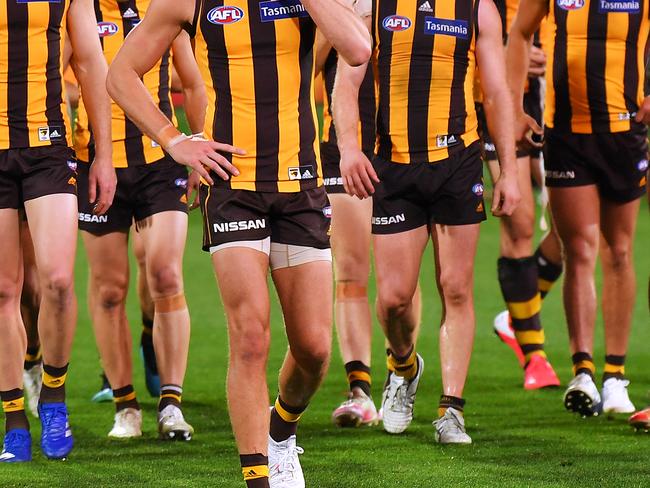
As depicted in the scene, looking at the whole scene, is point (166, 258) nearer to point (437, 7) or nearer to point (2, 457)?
point (2, 457)

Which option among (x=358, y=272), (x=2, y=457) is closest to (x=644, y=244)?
(x=358, y=272)

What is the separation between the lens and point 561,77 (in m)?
7.06

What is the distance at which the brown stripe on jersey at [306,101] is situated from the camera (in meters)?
4.83

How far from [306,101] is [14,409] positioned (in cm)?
201

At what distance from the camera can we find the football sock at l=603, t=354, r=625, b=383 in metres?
7.01

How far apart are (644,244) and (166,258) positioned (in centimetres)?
1011

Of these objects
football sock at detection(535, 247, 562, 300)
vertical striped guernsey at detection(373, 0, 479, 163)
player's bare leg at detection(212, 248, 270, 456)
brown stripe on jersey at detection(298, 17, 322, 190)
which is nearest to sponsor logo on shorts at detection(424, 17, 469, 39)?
vertical striped guernsey at detection(373, 0, 479, 163)

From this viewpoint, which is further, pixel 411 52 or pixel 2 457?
pixel 411 52

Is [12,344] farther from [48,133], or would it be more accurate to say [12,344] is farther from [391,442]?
[391,442]

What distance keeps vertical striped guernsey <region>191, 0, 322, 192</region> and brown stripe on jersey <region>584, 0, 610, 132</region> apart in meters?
2.55

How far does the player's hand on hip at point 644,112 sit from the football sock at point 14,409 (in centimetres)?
333

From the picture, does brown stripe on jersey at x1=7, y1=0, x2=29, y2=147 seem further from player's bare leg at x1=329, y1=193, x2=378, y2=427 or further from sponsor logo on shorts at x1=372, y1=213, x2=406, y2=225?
player's bare leg at x1=329, y1=193, x2=378, y2=427

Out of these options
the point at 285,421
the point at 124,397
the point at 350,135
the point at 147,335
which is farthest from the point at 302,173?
the point at 147,335

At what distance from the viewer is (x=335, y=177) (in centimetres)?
710
